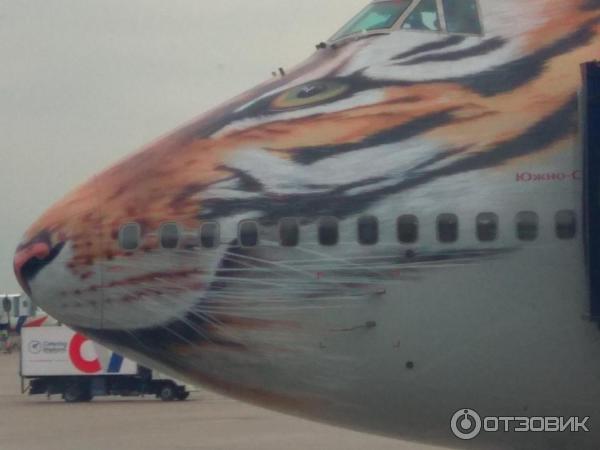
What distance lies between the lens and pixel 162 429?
93.5ft

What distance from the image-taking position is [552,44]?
12.0 metres

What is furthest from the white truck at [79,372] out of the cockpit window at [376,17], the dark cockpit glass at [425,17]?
the dark cockpit glass at [425,17]

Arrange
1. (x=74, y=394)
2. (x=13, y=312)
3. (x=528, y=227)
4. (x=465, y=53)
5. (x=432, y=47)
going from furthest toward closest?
(x=13, y=312)
(x=74, y=394)
(x=432, y=47)
(x=465, y=53)
(x=528, y=227)

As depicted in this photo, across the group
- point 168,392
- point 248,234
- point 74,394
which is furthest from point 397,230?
point 74,394

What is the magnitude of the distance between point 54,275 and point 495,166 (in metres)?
3.84

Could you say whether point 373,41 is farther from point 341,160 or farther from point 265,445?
point 265,445

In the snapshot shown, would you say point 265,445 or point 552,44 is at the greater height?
point 552,44

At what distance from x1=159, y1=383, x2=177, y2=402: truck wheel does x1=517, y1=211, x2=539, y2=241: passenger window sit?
2768cm

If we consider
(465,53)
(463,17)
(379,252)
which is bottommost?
(379,252)

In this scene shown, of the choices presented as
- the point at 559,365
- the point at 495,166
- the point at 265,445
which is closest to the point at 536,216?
the point at 495,166

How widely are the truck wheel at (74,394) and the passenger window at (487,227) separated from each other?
28.7m

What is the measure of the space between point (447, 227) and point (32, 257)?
11.7 ft

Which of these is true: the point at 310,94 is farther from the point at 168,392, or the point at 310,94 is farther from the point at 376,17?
the point at 168,392

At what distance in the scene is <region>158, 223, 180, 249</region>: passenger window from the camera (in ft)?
38.0
